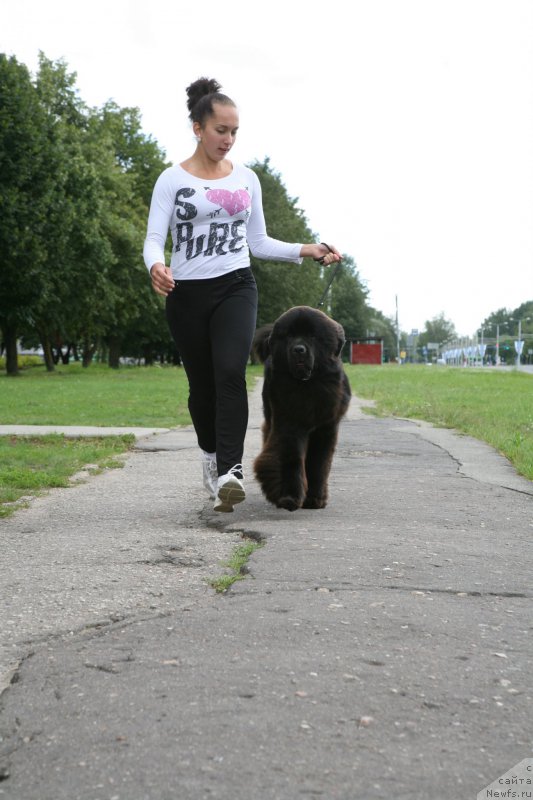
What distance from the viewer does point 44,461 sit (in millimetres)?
8195

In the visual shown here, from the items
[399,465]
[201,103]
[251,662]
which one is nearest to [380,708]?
[251,662]

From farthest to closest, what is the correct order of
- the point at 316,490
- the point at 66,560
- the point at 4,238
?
the point at 4,238
the point at 316,490
the point at 66,560

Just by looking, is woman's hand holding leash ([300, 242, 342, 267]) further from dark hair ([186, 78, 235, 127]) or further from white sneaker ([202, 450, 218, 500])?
white sneaker ([202, 450, 218, 500])

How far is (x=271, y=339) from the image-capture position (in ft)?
18.6

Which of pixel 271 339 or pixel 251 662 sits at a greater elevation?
pixel 271 339

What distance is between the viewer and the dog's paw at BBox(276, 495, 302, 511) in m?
5.66

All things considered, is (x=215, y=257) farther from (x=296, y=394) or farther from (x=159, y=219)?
(x=296, y=394)

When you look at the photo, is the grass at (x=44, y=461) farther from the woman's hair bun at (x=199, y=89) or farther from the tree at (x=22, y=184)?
the tree at (x=22, y=184)

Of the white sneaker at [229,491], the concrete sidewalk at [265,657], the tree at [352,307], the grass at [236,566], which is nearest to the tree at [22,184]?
the white sneaker at [229,491]

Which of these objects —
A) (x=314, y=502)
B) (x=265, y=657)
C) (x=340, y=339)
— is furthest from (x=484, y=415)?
(x=265, y=657)

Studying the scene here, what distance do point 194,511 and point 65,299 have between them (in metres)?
32.6

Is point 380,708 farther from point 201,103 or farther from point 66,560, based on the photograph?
point 201,103

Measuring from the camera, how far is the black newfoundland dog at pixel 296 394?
553 cm

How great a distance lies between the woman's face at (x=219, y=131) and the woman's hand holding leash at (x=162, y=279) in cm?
79
